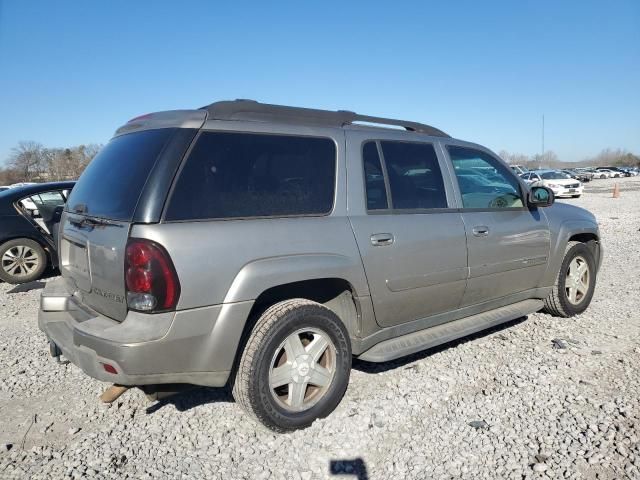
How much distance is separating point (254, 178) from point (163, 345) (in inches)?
42.2

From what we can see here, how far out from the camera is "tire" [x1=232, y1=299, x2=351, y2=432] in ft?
8.73

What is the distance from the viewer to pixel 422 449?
8.67ft

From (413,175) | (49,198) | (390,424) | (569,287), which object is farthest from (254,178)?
(49,198)

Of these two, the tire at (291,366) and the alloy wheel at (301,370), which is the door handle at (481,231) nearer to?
the tire at (291,366)

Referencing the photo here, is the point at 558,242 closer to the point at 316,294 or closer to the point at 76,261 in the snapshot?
the point at 316,294

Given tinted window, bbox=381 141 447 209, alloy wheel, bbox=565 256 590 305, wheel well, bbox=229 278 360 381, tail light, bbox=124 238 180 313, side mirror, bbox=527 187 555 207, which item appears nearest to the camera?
tail light, bbox=124 238 180 313

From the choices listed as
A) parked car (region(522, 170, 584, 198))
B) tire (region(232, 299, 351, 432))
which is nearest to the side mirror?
tire (region(232, 299, 351, 432))

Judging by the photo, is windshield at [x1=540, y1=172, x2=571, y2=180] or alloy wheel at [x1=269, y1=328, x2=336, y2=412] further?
windshield at [x1=540, y1=172, x2=571, y2=180]

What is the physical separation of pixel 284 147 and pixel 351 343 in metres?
1.39

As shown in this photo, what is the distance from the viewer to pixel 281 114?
120 inches

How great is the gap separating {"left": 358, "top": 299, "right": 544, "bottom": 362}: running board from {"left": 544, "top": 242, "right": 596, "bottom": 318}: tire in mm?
399

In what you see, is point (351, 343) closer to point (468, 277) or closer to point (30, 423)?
point (468, 277)

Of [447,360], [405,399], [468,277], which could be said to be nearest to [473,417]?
[405,399]

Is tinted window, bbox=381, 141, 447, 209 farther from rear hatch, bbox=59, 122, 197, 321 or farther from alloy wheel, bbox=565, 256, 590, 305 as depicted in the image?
alloy wheel, bbox=565, 256, 590, 305
